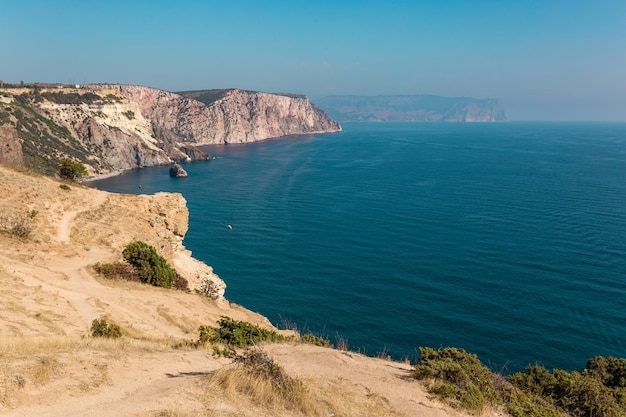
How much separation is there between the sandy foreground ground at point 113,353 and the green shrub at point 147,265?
1328 mm

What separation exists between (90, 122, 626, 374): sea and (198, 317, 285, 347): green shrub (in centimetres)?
2326

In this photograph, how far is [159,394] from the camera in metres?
13.9

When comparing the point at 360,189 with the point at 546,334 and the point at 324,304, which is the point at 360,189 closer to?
the point at 324,304

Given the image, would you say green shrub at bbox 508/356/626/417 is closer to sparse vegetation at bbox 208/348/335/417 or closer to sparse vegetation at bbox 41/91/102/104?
sparse vegetation at bbox 208/348/335/417

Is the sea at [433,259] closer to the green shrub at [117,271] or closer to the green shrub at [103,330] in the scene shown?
the green shrub at [117,271]

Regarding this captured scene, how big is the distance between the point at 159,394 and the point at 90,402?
6.68 ft

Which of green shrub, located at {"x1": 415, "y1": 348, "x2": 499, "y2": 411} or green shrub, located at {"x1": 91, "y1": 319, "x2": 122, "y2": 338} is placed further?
green shrub, located at {"x1": 91, "y1": 319, "x2": 122, "y2": 338}

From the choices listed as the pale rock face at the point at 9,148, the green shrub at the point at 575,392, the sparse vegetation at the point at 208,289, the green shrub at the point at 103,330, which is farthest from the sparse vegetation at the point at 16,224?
the pale rock face at the point at 9,148

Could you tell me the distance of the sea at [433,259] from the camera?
160 feet

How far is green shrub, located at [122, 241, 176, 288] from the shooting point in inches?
1361

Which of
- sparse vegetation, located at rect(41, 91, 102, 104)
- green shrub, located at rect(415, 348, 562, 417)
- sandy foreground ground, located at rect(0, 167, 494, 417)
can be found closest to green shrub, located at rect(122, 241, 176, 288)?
sandy foreground ground, located at rect(0, 167, 494, 417)

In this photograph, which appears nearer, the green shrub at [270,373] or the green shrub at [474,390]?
the green shrub at [270,373]

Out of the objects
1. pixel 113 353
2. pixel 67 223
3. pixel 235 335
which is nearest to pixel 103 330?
pixel 113 353

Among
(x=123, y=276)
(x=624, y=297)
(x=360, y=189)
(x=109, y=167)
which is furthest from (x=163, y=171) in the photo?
(x=624, y=297)
